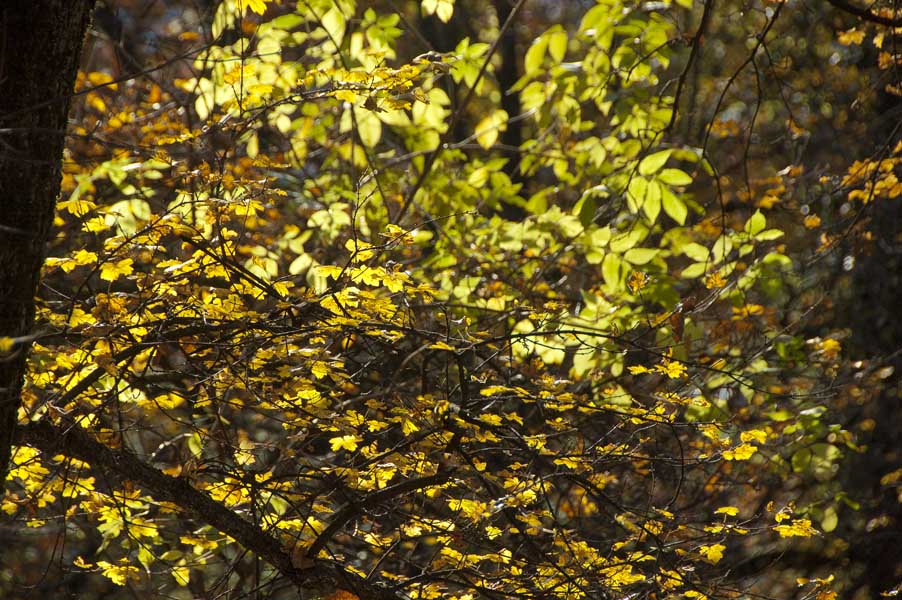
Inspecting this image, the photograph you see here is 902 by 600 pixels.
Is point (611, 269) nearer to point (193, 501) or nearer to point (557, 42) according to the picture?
point (557, 42)

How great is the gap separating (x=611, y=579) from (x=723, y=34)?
8.59 metres

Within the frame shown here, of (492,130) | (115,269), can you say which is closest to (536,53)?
(492,130)

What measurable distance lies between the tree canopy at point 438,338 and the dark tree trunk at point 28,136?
16 cm

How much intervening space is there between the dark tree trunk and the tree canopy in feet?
0.51

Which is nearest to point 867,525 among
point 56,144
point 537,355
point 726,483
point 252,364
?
point 726,483

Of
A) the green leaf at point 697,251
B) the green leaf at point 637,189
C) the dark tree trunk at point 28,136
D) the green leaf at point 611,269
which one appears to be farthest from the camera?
the green leaf at point 697,251

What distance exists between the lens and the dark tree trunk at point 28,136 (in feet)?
7.09

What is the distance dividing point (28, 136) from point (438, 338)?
1.41 meters

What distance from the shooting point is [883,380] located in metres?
6.27

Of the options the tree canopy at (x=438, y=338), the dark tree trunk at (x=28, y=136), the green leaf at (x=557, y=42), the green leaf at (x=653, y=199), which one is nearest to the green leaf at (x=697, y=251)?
the tree canopy at (x=438, y=338)

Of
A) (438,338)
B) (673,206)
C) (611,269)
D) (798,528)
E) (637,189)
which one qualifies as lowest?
(798,528)

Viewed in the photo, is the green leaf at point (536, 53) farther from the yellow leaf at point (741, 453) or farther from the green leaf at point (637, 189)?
the yellow leaf at point (741, 453)

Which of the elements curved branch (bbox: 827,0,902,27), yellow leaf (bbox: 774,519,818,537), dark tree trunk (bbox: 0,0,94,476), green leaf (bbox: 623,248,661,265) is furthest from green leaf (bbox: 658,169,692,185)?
dark tree trunk (bbox: 0,0,94,476)

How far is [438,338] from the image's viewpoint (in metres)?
3.07
